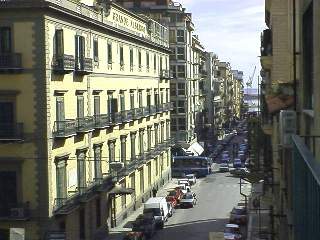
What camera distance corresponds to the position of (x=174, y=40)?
8775 centimetres

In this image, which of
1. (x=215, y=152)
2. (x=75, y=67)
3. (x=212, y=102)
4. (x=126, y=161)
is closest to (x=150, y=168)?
(x=126, y=161)

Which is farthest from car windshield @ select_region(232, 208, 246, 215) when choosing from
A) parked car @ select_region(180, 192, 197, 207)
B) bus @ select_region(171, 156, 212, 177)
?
bus @ select_region(171, 156, 212, 177)

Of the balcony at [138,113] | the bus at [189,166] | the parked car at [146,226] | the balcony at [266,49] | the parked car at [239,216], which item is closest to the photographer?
the balcony at [266,49]

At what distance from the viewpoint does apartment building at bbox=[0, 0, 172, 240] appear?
32.6 meters

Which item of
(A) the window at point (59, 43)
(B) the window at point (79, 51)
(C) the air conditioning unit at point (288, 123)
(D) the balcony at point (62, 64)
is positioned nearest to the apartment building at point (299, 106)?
(C) the air conditioning unit at point (288, 123)

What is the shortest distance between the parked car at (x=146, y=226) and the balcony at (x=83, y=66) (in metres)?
11.8

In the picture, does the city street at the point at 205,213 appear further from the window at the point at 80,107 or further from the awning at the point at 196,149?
the awning at the point at 196,149

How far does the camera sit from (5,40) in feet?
108

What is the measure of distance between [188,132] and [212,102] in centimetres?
3676

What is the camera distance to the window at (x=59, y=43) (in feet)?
112

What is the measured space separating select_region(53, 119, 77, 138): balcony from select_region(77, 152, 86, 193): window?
2.43m

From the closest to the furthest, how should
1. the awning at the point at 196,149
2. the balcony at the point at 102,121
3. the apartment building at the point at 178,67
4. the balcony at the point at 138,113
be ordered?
the balcony at the point at 102,121
the balcony at the point at 138,113
the apartment building at the point at 178,67
the awning at the point at 196,149

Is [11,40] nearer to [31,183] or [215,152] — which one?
[31,183]

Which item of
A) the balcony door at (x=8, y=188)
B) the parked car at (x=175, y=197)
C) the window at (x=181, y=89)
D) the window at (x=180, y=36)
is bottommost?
the parked car at (x=175, y=197)
